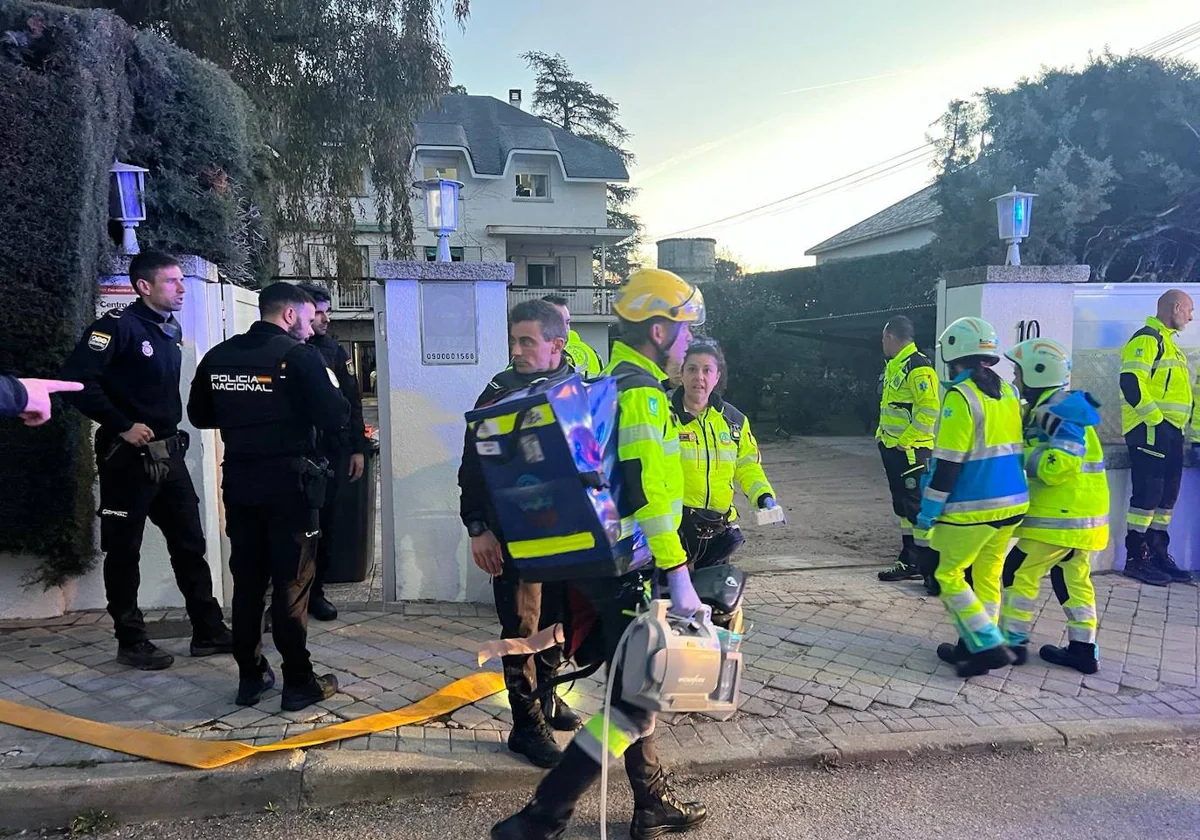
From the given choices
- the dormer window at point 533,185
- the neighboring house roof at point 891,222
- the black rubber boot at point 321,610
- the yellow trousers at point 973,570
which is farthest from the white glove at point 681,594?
the dormer window at point 533,185

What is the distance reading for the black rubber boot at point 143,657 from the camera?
4211 millimetres

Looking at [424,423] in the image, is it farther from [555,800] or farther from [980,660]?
[980,660]

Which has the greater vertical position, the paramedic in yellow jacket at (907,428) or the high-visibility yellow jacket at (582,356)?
the high-visibility yellow jacket at (582,356)

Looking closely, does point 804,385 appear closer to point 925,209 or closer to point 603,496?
point 925,209

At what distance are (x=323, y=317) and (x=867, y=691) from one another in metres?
4.02

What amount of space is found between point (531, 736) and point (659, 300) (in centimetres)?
196

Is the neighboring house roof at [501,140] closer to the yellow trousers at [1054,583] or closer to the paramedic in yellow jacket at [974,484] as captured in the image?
the paramedic in yellow jacket at [974,484]

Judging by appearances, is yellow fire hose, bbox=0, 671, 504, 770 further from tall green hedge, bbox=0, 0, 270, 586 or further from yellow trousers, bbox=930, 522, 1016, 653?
yellow trousers, bbox=930, 522, 1016, 653

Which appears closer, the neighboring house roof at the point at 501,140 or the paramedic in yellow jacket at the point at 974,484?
the paramedic in yellow jacket at the point at 974,484

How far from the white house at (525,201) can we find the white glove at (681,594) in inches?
899

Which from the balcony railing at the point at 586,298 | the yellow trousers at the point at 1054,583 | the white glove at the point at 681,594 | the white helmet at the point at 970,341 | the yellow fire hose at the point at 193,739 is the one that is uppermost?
the balcony railing at the point at 586,298

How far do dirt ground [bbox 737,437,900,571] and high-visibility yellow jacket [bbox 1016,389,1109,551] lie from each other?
2.50 metres

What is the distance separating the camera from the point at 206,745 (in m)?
3.35

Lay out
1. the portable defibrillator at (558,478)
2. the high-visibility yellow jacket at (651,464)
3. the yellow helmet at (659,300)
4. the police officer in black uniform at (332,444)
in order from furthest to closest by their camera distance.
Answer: the police officer in black uniform at (332,444) < the yellow helmet at (659,300) < the high-visibility yellow jacket at (651,464) < the portable defibrillator at (558,478)
